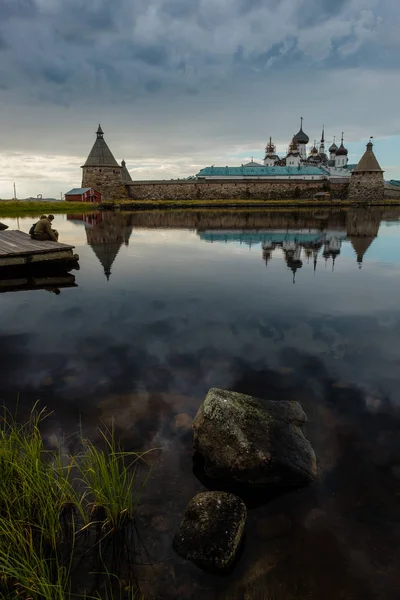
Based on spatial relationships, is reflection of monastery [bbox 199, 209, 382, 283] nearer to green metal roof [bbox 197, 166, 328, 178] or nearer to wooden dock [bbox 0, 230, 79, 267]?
wooden dock [bbox 0, 230, 79, 267]

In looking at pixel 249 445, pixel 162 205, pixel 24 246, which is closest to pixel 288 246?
pixel 24 246

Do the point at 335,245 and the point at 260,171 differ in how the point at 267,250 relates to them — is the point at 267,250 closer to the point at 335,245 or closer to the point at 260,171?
the point at 335,245

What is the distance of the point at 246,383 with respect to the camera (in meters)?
6.00

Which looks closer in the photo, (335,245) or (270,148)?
(335,245)

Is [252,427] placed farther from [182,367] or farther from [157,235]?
[157,235]

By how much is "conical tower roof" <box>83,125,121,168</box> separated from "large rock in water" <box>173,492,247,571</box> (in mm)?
67550

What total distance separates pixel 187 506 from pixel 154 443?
1095 mm

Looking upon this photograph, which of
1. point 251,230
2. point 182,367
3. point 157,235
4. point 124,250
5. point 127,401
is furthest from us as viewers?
point 251,230

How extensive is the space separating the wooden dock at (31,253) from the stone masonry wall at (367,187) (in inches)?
2632

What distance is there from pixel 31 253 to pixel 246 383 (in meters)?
9.95

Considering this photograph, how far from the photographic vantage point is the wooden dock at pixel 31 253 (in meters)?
12.6

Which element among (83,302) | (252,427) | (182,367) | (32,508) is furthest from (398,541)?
(83,302)

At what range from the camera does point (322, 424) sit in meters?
4.95

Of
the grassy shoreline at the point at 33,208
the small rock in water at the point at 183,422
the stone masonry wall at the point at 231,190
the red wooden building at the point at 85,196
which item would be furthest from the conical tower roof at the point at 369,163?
the small rock in water at the point at 183,422
